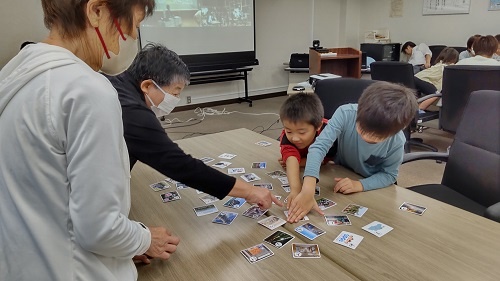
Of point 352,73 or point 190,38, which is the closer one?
point 352,73

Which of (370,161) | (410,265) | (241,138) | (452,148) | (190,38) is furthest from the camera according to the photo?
(190,38)

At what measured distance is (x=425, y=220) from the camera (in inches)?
44.0

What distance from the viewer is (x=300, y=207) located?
1.18m

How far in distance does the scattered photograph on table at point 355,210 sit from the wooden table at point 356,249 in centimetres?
2

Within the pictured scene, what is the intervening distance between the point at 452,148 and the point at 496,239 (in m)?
0.78

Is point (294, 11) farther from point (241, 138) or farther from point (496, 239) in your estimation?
point (496, 239)

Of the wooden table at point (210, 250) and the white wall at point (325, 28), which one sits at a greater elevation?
the white wall at point (325, 28)

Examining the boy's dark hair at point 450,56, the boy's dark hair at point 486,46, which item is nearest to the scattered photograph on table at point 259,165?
the boy's dark hair at point 486,46

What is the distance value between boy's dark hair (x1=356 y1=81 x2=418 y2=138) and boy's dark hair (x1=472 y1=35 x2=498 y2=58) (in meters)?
2.94

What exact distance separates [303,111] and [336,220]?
1.85 ft

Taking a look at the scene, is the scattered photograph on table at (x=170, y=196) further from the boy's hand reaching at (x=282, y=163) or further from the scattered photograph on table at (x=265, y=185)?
the boy's hand reaching at (x=282, y=163)

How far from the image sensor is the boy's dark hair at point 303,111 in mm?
1534

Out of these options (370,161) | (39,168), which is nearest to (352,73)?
(370,161)

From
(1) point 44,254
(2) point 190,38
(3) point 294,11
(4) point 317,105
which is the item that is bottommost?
(1) point 44,254
